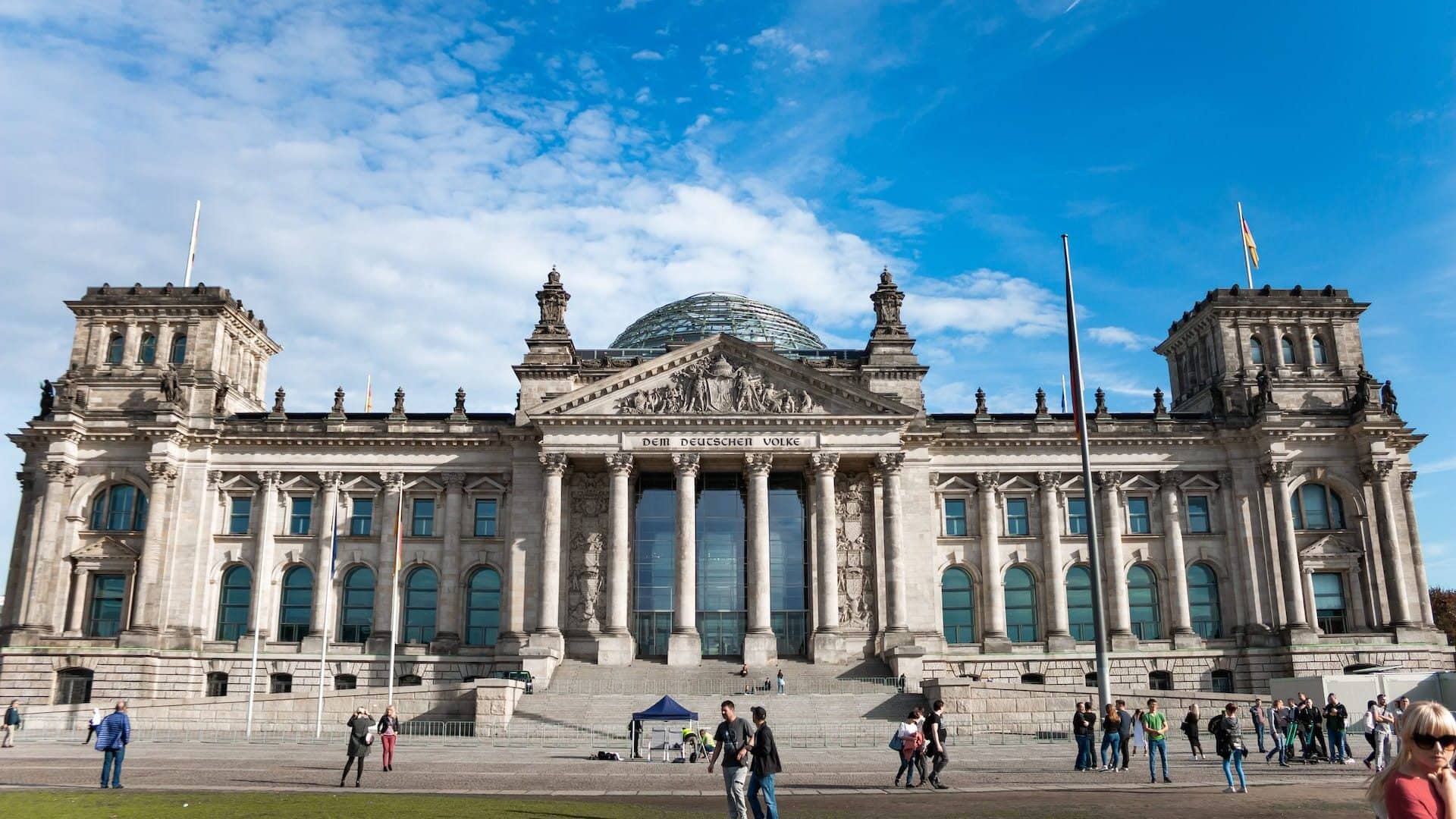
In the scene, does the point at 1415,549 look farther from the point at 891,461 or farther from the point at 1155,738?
the point at 1155,738

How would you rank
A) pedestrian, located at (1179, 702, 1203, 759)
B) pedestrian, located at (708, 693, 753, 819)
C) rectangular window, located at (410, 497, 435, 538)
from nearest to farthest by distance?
1. pedestrian, located at (708, 693, 753, 819)
2. pedestrian, located at (1179, 702, 1203, 759)
3. rectangular window, located at (410, 497, 435, 538)

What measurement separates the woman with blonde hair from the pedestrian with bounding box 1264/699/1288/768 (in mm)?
28434

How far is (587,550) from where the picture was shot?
60.2 meters

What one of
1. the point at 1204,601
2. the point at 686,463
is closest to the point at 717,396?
the point at 686,463

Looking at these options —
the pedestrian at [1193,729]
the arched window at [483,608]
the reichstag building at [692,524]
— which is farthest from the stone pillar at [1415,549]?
the arched window at [483,608]

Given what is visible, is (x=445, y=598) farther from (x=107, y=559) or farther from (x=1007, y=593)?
(x=1007, y=593)

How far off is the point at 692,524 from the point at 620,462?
4.97 meters

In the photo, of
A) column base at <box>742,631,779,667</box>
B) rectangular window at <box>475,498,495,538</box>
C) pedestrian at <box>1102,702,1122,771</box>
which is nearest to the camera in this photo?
pedestrian at <box>1102,702,1122,771</box>

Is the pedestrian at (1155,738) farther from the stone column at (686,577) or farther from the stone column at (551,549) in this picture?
the stone column at (551,549)

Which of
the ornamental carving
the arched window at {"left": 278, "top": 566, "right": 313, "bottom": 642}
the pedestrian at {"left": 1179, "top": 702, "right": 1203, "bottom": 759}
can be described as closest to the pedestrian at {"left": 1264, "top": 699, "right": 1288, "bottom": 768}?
the pedestrian at {"left": 1179, "top": 702, "right": 1203, "bottom": 759}

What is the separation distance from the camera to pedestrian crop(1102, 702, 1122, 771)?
94.8 feet

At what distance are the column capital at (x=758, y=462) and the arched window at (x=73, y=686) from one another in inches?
1380

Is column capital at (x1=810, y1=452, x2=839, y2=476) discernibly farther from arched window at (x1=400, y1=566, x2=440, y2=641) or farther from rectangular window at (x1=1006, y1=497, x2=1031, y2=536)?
arched window at (x1=400, y1=566, x2=440, y2=641)

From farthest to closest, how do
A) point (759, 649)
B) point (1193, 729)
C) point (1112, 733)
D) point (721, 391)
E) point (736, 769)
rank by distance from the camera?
point (721, 391)
point (759, 649)
point (1193, 729)
point (1112, 733)
point (736, 769)
